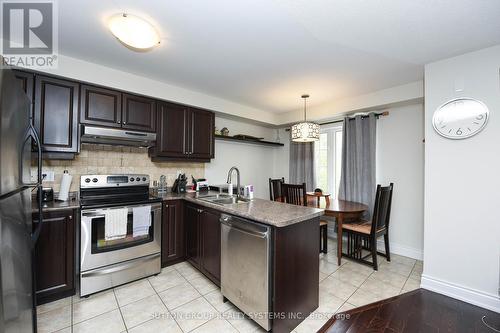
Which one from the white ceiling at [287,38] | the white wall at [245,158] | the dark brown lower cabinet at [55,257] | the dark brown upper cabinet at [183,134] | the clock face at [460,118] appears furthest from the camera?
the white wall at [245,158]

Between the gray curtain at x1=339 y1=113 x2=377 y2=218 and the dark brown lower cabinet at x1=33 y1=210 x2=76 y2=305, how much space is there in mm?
3774

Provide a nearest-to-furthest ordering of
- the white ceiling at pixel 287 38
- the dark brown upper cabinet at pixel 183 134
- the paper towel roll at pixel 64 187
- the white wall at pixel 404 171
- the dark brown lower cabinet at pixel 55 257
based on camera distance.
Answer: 1. the white ceiling at pixel 287 38
2. the dark brown lower cabinet at pixel 55 257
3. the paper towel roll at pixel 64 187
4. the dark brown upper cabinet at pixel 183 134
5. the white wall at pixel 404 171

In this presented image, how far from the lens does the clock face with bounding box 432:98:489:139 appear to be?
2035mm

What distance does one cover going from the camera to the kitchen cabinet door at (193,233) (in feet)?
8.21

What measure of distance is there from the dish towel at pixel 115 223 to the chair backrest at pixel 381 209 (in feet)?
9.50

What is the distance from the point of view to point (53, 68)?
220 centimetres

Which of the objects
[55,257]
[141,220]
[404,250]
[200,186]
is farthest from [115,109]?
[404,250]

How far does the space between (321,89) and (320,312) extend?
9.13 ft

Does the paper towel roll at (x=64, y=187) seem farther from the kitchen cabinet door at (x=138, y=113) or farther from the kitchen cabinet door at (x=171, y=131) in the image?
the kitchen cabinet door at (x=171, y=131)

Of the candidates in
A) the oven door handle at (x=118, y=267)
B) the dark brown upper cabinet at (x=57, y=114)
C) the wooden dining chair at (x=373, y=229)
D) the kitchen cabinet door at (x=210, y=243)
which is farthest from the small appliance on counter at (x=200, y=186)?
the wooden dining chair at (x=373, y=229)

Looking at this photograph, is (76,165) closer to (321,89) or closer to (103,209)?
(103,209)

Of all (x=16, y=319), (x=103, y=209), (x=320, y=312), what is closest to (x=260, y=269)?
(x=320, y=312)

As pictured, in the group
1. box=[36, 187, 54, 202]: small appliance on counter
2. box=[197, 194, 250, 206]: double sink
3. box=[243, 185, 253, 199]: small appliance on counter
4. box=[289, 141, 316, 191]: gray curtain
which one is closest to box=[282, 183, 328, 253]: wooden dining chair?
box=[243, 185, 253, 199]: small appliance on counter

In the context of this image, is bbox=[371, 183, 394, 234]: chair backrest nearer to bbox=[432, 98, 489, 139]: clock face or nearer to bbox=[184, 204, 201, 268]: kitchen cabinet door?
bbox=[432, 98, 489, 139]: clock face
